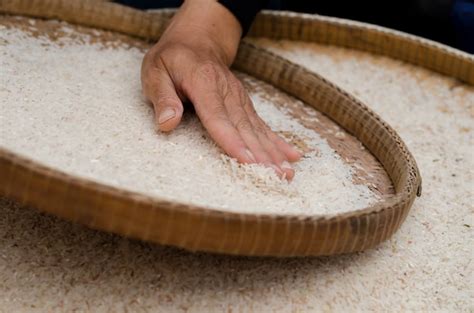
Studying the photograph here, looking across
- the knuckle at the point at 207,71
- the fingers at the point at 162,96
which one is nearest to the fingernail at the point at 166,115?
the fingers at the point at 162,96

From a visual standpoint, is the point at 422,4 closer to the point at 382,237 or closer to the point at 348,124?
the point at 348,124

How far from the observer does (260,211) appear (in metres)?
0.79

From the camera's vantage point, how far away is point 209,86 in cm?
102

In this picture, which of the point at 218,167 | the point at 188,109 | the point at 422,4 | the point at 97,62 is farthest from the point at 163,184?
the point at 422,4

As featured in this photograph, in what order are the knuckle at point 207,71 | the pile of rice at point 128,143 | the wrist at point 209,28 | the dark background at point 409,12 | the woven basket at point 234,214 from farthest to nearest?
the dark background at point 409,12 < the wrist at point 209,28 < the knuckle at point 207,71 < the pile of rice at point 128,143 < the woven basket at point 234,214

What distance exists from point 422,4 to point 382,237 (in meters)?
0.89

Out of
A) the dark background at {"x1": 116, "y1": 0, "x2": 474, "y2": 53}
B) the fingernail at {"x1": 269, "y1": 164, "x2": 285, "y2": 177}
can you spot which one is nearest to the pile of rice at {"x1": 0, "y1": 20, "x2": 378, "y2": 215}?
the fingernail at {"x1": 269, "y1": 164, "x2": 285, "y2": 177}

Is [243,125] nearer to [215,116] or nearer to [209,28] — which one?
[215,116]

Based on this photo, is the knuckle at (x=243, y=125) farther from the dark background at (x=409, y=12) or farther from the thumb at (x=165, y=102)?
the dark background at (x=409, y=12)

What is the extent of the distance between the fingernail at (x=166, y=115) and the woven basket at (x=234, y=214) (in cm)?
25

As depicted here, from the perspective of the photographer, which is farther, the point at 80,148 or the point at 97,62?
the point at 97,62

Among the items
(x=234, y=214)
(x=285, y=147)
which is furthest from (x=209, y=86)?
(x=234, y=214)

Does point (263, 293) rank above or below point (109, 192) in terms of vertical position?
below

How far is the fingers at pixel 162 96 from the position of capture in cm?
93
